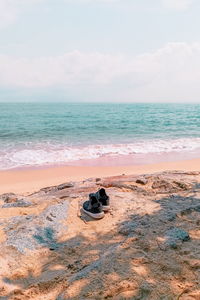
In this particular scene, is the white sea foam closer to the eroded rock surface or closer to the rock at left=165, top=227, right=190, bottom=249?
the eroded rock surface

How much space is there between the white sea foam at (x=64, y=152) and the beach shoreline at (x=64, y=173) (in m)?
1.30

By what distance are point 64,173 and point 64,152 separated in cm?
455

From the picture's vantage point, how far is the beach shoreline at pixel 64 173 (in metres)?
8.73

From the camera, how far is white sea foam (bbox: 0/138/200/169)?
40.6ft

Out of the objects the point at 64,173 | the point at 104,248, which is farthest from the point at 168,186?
the point at 64,173

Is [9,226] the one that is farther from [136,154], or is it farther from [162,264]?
[136,154]

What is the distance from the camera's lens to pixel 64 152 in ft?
48.1

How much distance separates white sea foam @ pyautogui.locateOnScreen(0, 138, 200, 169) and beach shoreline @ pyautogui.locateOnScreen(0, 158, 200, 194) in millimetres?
1303

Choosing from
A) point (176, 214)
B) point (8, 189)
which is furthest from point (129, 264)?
point (8, 189)

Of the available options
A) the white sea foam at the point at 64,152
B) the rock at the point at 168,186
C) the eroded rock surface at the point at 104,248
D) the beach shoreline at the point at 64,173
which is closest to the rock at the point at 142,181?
the rock at the point at 168,186

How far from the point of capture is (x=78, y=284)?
254 centimetres

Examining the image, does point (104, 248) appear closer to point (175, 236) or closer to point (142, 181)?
point (175, 236)

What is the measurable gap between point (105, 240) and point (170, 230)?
921mm

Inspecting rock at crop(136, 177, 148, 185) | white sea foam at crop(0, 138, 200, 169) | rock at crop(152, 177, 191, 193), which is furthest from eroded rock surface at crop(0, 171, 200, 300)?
white sea foam at crop(0, 138, 200, 169)
